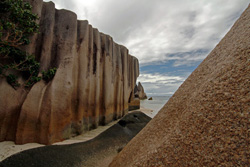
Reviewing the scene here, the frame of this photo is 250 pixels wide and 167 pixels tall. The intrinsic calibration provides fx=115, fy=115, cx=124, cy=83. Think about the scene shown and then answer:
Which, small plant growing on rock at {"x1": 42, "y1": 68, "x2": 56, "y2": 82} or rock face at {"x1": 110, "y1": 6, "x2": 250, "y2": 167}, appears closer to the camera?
rock face at {"x1": 110, "y1": 6, "x2": 250, "y2": 167}

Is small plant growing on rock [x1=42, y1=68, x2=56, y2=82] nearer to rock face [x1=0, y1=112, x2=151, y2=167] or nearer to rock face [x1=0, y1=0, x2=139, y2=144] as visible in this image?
rock face [x1=0, y1=0, x2=139, y2=144]

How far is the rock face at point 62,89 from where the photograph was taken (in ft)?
8.37

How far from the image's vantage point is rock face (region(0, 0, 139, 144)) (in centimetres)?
255

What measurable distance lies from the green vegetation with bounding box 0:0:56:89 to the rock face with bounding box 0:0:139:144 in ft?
0.58

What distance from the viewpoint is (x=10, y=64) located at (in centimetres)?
263

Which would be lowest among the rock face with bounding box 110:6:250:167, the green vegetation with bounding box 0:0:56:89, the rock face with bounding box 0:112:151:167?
the rock face with bounding box 0:112:151:167

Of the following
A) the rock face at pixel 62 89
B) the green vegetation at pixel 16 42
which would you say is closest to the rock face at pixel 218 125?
the rock face at pixel 62 89

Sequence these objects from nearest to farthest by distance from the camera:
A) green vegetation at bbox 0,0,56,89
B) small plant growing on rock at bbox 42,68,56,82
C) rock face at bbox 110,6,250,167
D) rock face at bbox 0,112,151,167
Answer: rock face at bbox 110,6,250,167, rock face at bbox 0,112,151,167, green vegetation at bbox 0,0,56,89, small plant growing on rock at bbox 42,68,56,82

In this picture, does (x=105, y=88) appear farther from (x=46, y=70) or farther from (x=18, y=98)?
(x=18, y=98)

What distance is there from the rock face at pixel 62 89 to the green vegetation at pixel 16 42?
0.18m

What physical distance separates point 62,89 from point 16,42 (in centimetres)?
148

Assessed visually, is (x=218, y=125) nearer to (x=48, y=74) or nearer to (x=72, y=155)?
(x=72, y=155)

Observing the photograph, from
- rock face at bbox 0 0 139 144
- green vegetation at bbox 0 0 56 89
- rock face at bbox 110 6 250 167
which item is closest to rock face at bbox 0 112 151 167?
rock face at bbox 0 0 139 144

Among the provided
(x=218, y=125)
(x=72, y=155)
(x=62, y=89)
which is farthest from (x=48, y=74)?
(x=218, y=125)
